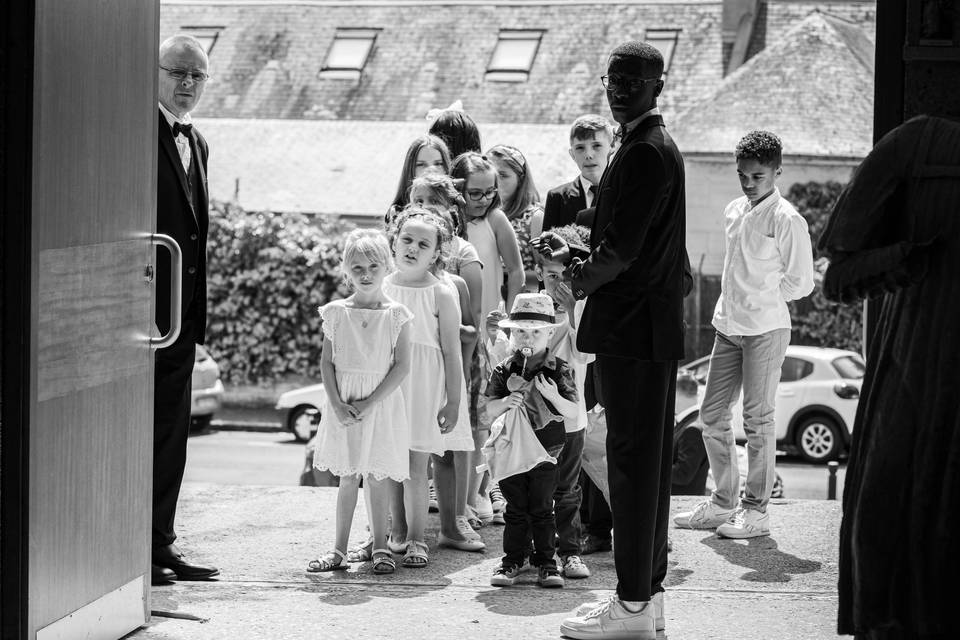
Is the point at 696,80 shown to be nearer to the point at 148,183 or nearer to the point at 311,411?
the point at 311,411

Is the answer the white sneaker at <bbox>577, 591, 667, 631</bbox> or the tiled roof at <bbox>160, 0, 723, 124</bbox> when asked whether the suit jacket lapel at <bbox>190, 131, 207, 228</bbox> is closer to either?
the white sneaker at <bbox>577, 591, 667, 631</bbox>

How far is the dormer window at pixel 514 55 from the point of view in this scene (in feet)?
101

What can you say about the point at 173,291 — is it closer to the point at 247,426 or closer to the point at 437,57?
the point at 247,426

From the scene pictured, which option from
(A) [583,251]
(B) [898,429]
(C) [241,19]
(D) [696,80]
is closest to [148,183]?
(A) [583,251]

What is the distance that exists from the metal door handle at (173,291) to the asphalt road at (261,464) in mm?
9754

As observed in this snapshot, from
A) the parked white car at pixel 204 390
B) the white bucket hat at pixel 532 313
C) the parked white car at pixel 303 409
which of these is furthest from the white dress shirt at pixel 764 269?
the parked white car at pixel 204 390

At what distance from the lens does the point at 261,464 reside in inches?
674

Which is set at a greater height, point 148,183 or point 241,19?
point 241,19

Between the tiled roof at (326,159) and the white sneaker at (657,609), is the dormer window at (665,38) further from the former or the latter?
the white sneaker at (657,609)

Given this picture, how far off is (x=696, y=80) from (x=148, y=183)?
1004 inches

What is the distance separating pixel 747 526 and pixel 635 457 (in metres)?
2.36

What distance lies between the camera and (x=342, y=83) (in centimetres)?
3173

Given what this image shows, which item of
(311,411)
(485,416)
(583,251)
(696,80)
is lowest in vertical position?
(311,411)

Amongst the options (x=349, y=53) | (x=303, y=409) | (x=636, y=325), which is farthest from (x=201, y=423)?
(x=636, y=325)
